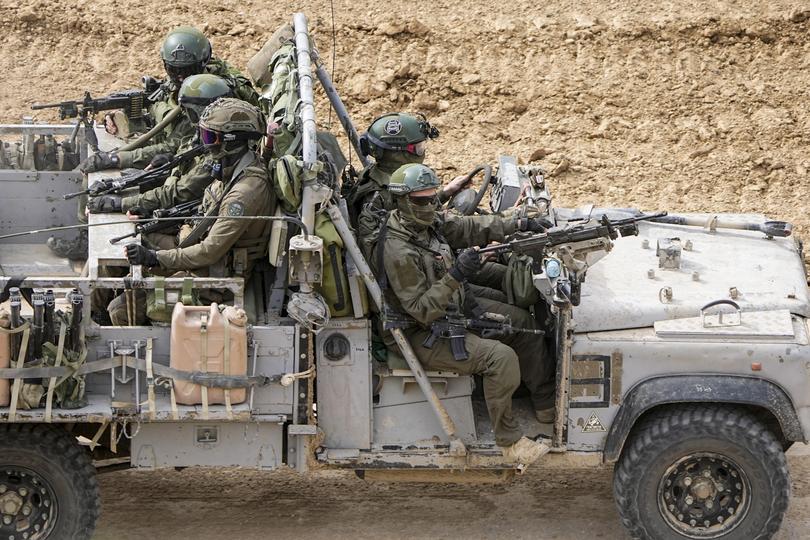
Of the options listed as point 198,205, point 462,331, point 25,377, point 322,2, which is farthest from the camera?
point 322,2

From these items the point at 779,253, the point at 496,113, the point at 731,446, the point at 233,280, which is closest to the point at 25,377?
the point at 233,280

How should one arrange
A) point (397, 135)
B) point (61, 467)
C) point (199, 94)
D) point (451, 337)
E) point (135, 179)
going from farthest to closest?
point (199, 94)
point (135, 179)
point (397, 135)
point (451, 337)
point (61, 467)

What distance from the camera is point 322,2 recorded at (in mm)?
16562

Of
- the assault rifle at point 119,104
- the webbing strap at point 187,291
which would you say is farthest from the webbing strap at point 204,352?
the assault rifle at point 119,104

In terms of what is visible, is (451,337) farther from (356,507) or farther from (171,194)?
(171,194)

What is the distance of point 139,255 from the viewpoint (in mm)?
7910

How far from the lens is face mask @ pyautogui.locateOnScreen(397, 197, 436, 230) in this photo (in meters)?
8.27

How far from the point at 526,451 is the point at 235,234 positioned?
76.2 inches

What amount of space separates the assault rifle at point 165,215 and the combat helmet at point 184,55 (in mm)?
1942

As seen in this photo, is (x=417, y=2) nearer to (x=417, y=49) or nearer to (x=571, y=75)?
(x=417, y=49)

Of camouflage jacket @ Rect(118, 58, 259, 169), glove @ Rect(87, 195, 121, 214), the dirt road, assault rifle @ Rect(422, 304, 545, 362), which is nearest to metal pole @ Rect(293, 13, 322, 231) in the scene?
assault rifle @ Rect(422, 304, 545, 362)

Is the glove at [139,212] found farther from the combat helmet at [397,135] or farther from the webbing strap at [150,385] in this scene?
the combat helmet at [397,135]

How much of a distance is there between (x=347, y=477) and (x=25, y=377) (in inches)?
107

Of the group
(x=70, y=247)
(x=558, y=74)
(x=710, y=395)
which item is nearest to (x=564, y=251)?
(x=710, y=395)
